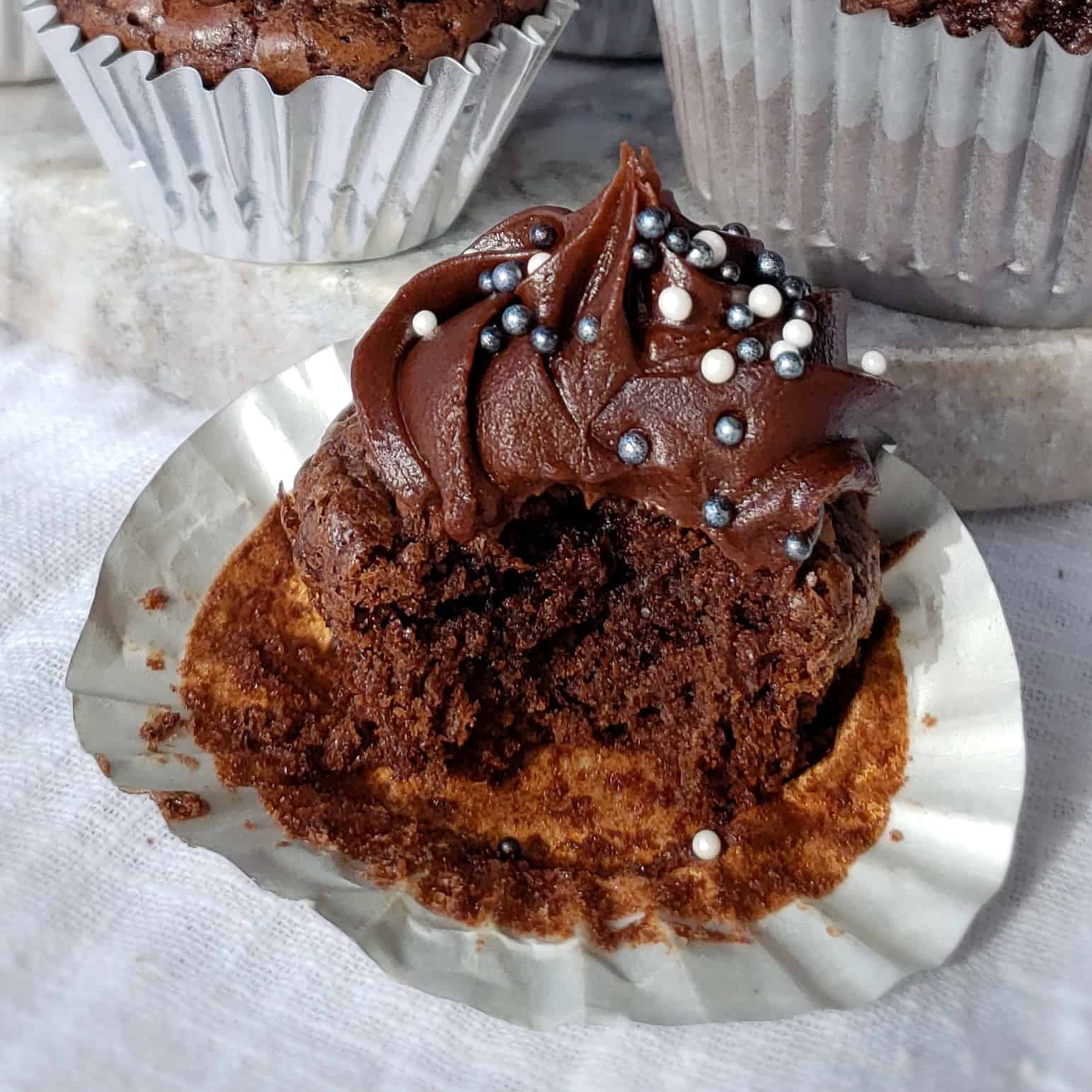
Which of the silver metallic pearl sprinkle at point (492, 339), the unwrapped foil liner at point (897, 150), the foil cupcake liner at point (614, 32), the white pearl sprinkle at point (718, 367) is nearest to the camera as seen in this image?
the white pearl sprinkle at point (718, 367)

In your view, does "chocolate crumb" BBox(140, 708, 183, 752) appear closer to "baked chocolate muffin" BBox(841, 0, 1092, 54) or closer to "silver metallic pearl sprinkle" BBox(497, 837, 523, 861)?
"silver metallic pearl sprinkle" BBox(497, 837, 523, 861)

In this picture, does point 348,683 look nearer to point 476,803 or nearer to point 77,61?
point 476,803

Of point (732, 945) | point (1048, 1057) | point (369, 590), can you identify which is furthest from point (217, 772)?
point (1048, 1057)

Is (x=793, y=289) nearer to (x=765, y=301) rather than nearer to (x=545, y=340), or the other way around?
(x=765, y=301)

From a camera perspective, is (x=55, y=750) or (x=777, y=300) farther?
(x=55, y=750)

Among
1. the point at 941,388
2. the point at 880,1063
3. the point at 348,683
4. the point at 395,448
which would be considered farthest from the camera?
the point at 941,388

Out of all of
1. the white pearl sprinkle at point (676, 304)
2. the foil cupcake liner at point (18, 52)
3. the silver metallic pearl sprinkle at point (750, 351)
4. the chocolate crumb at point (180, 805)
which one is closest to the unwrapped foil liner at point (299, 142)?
the foil cupcake liner at point (18, 52)

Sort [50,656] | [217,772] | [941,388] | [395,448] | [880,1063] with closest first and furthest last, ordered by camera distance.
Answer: [880,1063]
[395,448]
[217,772]
[50,656]
[941,388]

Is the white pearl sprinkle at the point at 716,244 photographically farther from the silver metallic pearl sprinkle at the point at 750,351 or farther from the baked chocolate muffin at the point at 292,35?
the baked chocolate muffin at the point at 292,35
